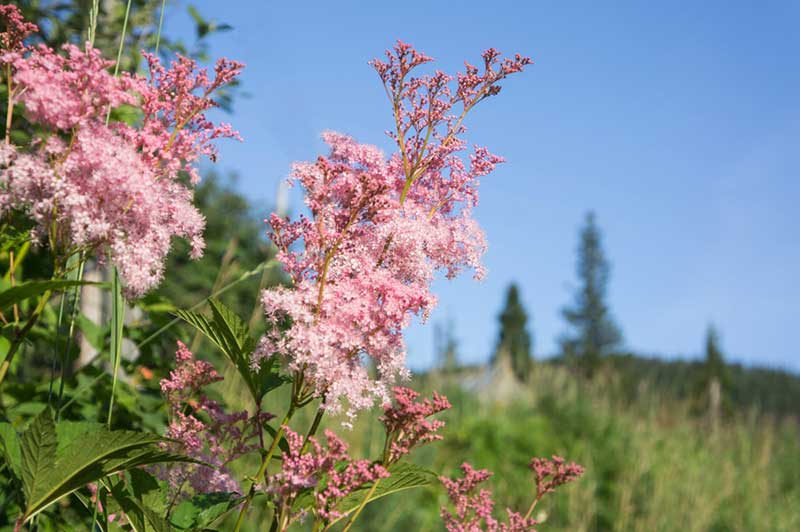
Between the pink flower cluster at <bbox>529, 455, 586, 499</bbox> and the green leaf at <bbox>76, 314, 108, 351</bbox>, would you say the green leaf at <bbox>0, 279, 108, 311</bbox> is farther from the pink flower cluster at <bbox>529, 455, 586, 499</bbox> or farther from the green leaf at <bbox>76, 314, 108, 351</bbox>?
the green leaf at <bbox>76, 314, 108, 351</bbox>

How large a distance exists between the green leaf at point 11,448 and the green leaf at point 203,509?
0.26 metres

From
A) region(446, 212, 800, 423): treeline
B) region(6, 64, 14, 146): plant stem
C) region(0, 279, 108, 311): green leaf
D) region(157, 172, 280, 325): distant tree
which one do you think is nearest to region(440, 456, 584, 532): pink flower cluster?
region(0, 279, 108, 311): green leaf

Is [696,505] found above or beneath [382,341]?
beneath

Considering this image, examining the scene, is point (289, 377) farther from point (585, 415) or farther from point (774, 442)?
point (774, 442)

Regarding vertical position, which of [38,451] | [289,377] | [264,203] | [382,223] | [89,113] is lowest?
[38,451]

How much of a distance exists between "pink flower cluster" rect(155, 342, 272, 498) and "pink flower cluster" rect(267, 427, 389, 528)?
0.42 ft

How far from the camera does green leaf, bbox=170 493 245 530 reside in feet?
3.77

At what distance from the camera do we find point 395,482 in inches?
47.9

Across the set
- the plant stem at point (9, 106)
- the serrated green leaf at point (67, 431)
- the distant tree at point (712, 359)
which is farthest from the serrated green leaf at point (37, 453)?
the distant tree at point (712, 359)

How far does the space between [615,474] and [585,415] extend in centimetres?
136

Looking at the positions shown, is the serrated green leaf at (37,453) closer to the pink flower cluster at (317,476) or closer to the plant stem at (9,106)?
the pink flower cluster at (317,476)

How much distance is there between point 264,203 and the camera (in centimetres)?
2423

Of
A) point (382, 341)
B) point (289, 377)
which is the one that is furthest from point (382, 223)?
point (289, 377)

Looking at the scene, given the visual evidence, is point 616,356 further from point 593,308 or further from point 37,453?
point 37,453
